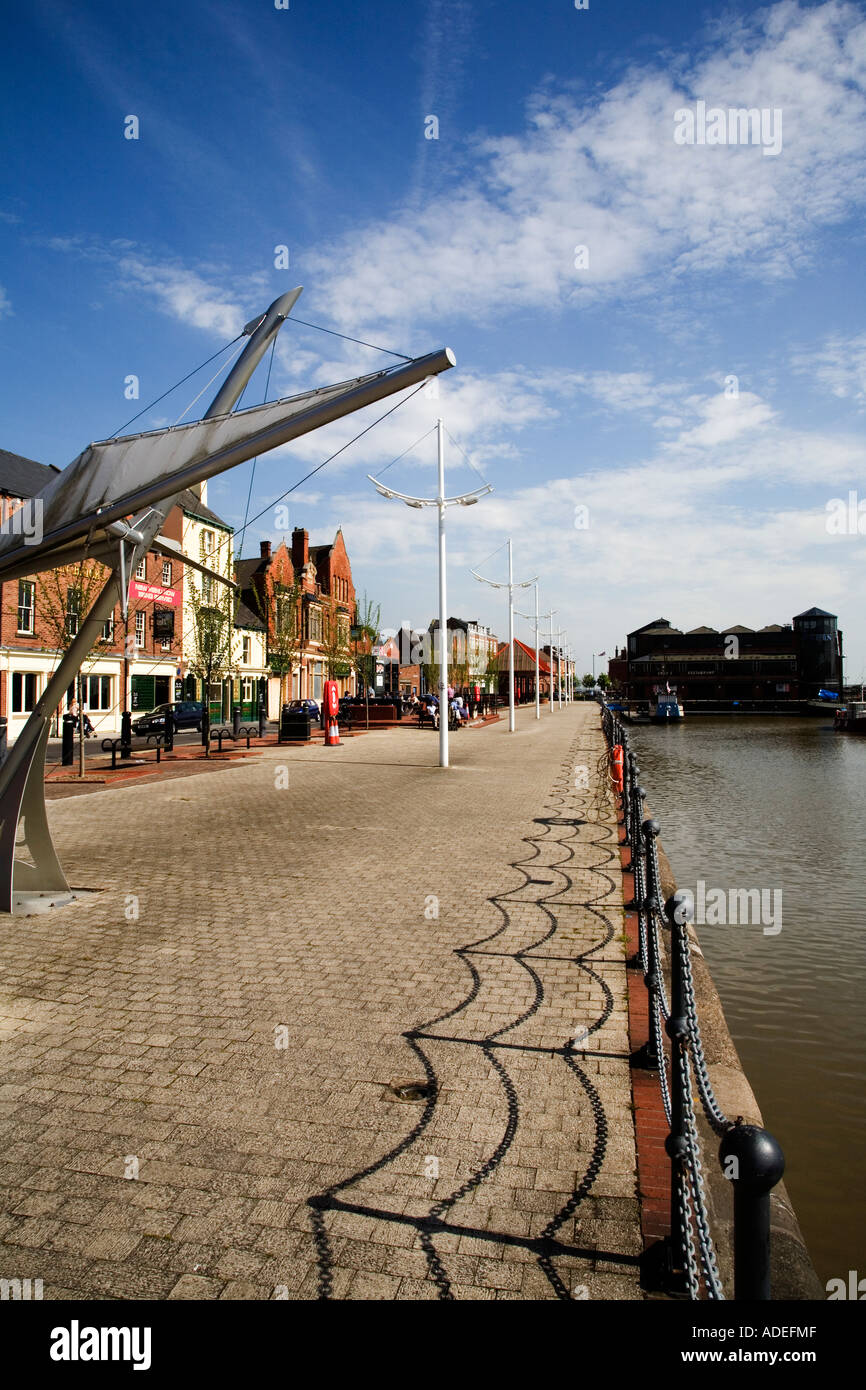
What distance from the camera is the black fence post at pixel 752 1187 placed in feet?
6.21

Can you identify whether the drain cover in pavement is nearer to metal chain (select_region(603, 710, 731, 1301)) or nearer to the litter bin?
metal chain (select_region(603, 710, 731, 1301))

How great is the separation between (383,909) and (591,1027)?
117 inches

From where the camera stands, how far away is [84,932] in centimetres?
689

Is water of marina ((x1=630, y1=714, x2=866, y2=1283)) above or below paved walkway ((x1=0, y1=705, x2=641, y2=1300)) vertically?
below

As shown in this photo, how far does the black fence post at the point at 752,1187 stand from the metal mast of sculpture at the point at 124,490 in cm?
579

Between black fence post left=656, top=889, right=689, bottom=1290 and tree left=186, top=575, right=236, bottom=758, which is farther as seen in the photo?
tree left=186, top=575, right=236, bottom=758

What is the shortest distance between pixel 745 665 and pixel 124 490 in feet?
376

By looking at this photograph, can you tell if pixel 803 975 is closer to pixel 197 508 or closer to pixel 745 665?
pixel 197 508

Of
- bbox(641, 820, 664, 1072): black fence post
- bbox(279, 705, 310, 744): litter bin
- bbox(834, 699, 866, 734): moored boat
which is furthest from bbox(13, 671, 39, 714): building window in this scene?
bbox(834, 699, 866, 734): moored boat

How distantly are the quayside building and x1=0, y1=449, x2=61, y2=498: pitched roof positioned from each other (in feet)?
295

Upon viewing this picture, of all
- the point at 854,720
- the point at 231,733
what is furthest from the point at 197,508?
the point at 854,720

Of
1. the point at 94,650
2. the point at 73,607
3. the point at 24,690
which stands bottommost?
the point at 24,690

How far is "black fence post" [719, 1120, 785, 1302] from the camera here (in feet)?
6.21

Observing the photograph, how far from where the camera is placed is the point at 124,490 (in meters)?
6.54
